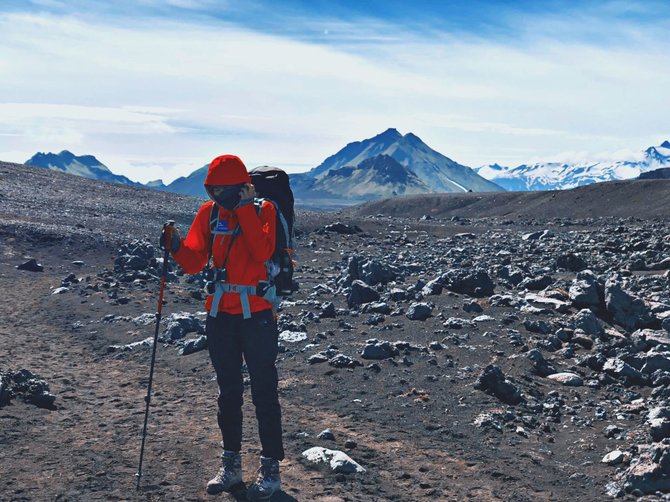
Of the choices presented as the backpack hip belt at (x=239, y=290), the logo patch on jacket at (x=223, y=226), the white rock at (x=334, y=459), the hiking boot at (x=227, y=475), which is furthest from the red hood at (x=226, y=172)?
the white rock at (x=334, y=459)

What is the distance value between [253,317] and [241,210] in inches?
42.5

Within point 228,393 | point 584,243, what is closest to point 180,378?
point 228,393

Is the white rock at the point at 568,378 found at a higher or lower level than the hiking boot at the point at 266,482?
higher

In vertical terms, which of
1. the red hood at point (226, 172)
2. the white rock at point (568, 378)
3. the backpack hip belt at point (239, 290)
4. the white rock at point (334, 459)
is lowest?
the white rock at point (334, 459)

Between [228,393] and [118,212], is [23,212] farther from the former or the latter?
[228,393]

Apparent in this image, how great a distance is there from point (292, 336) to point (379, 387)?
341 cm

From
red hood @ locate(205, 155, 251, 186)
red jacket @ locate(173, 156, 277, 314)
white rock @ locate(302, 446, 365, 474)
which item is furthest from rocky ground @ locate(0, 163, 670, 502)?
red hood @ locate(205, 155, 251, 186)

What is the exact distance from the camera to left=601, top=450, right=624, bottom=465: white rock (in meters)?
7.34

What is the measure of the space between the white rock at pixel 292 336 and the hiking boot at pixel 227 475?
6131 millimetres

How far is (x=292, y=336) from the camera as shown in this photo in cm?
1306

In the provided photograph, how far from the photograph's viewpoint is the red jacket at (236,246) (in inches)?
250

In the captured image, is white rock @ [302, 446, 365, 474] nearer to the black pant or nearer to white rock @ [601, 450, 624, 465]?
Result: the black pant

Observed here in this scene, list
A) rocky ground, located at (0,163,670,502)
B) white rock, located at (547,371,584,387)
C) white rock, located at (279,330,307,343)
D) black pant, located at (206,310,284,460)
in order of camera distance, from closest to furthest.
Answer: black pant, located at (206,310,284,460)
rocky ground, located at (0,163,670,502)
white rock, located at (547,371,584,387)
white rock, located at (279,330,307,343)

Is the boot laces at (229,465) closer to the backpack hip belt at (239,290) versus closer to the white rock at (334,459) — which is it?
the white rock at (334,459)
